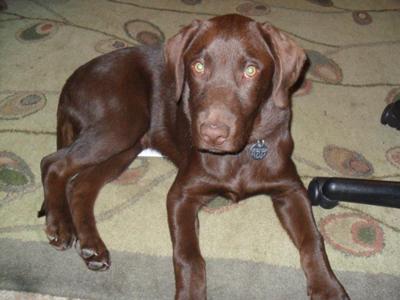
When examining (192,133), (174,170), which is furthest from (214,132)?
(174,170)

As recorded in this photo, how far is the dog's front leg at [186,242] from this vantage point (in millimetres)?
2043

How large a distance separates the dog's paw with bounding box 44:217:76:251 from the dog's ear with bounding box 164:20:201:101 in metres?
0.92

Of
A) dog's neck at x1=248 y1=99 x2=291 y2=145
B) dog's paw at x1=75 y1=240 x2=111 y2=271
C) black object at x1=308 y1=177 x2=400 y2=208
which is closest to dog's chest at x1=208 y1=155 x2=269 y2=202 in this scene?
dog's neck at x1=248 y1=99 x2=291 y2=145

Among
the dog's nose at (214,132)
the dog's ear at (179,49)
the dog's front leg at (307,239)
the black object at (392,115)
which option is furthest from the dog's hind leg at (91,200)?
the black object at (392,115)

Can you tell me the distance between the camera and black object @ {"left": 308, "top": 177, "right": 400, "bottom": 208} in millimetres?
2223

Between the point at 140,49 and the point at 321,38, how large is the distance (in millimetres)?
1760

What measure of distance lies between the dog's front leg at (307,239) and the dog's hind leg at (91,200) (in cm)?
95

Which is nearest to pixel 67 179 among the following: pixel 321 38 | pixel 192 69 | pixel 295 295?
pixel 192 69

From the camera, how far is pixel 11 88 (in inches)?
131

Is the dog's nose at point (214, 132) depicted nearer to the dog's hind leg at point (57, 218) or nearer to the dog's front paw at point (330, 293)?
the dog's front paw at point (330, 293)

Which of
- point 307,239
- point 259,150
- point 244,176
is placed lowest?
point 307,239

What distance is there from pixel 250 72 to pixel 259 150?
0.48m

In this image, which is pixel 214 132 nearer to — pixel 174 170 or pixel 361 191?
pixel 361 191

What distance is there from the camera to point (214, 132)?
1.89 metres
